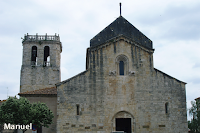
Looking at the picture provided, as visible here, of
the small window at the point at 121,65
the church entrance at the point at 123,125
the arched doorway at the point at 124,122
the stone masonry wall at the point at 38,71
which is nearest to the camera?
the arched doorway at the point at 124,122

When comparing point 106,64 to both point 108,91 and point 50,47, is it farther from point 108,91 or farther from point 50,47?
point 50,47

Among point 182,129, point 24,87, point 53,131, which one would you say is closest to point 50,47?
point 24,87

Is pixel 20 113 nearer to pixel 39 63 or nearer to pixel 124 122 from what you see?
pixel 124 122

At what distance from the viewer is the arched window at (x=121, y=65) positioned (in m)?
25.4

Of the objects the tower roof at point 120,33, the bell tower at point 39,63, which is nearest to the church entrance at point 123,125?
the tower roof at point 120,33

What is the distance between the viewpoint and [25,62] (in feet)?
157

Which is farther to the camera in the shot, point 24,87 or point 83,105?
point 24,87

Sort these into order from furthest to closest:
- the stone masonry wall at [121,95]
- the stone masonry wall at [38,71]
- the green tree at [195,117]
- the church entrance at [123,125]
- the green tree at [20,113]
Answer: the stone masonry wall at [38,71] → the green tree at [195,117] → the church entrance at [123,125] → the stone masonry wall at [121,95] → the green tree at [20,113]

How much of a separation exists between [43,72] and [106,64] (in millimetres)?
25277

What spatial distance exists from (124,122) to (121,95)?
544 cm

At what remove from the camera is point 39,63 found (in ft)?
157

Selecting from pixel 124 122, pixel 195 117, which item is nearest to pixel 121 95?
pixel 124 122

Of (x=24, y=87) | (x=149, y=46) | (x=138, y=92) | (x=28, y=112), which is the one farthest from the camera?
(x=24, y=87)

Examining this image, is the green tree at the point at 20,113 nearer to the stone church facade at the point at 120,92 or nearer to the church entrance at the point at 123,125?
the stone church facade at the point at 120,92
